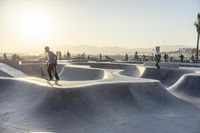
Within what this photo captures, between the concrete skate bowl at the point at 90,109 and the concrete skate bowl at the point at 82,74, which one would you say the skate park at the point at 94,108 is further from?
the concrete skate bowl at the point at 82,74

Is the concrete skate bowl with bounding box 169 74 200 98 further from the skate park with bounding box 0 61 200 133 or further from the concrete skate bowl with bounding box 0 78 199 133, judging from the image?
the concrete skate bowl with bounding box 0 78 199 133

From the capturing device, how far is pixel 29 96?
15.3 m

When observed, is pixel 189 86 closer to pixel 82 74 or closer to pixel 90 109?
pixel 82 74

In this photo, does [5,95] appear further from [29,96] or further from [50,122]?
[50,122]

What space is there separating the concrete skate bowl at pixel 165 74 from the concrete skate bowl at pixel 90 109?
9.72 meters

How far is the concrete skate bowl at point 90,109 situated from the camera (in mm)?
12094

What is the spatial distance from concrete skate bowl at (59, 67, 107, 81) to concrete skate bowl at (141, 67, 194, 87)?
513cm

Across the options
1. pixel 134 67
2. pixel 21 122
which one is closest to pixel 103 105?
pixel 21 122

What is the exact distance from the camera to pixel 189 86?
71.0 feet

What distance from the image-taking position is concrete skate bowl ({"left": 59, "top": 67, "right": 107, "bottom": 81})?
2439 cm

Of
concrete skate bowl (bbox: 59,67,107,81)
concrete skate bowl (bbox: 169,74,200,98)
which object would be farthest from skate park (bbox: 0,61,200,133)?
concrete skate bowl (bbox: 59,67,107,81)

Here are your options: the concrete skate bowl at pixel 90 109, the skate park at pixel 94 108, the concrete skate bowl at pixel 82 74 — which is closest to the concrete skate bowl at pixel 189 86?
the skate park at pixel 94 108

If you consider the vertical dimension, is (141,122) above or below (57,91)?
below

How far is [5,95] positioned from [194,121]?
31.4ft
